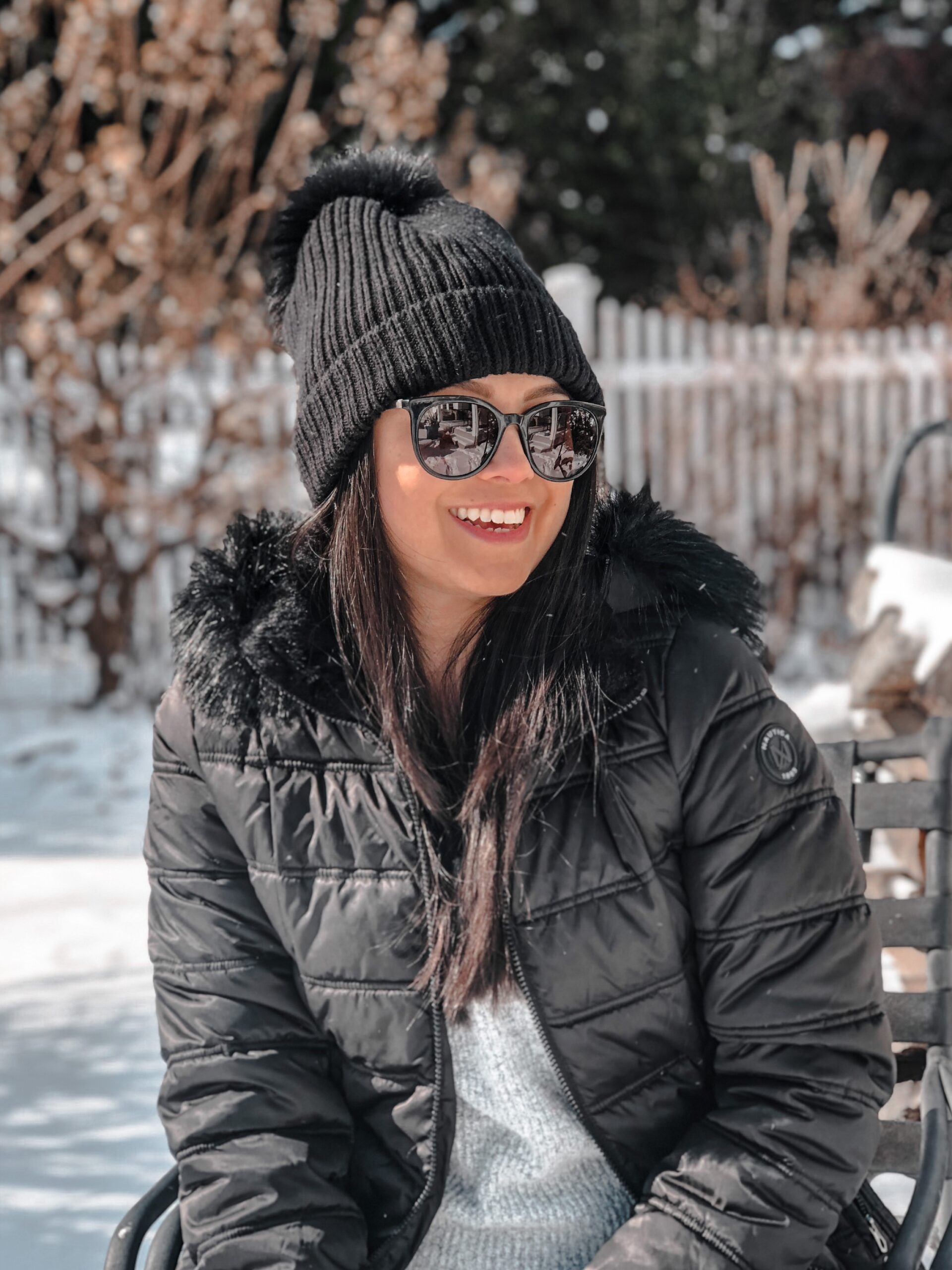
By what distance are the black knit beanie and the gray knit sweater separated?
681 mm

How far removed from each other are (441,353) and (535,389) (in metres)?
0.12

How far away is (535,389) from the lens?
57.2 inches

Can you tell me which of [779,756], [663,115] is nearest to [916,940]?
[779,756]

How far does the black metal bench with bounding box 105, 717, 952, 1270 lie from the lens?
1.43m

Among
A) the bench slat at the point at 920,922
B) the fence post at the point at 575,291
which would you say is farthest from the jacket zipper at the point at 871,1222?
the fence post at the point at 575,291

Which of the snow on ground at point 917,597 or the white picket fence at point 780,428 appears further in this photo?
the white picket fence at point 780,428

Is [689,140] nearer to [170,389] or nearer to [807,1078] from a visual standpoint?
[170,389]

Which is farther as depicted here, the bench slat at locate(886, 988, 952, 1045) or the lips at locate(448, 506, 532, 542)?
the bench slat at locate(886, 988, 952, 1045)

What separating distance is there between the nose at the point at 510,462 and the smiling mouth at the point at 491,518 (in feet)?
0.12

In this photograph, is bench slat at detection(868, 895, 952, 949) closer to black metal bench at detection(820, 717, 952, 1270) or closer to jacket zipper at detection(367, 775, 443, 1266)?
black metal bench at detection(820, 717, 952, 1270)

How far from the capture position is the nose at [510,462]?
140 centimetres

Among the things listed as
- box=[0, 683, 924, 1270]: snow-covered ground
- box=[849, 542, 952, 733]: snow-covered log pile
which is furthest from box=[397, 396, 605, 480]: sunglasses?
box=[849, 542, 952, 733]: snow-covered log pile

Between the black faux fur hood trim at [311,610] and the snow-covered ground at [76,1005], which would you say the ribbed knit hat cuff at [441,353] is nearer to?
the black faux fur hood trim at [311,610]

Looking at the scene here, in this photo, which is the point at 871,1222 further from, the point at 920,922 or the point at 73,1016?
the point at 73,1016
